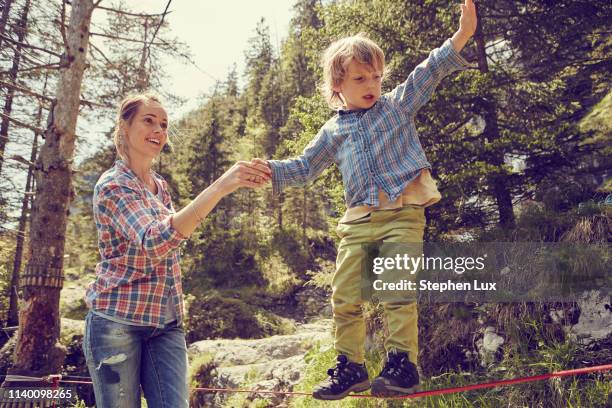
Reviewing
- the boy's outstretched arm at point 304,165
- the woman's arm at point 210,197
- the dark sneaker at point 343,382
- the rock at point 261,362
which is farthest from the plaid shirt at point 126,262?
the rock at point 261,362

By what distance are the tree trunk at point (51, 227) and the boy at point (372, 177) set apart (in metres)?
3.90

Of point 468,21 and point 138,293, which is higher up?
point 468,21

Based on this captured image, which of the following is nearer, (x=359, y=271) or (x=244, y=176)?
(x=244, y=176)

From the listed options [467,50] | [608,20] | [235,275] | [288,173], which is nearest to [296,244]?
[235,275]

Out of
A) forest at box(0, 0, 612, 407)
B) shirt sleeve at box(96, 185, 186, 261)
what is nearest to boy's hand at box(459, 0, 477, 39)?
shirt sleeve at box(96, 185, 186, 261)

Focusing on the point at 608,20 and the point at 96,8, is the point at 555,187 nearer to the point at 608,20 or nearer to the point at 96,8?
the point at 608,20

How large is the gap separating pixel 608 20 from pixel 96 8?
609 centimetres

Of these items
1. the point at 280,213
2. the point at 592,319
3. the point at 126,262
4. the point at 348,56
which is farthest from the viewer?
the point at 280,213

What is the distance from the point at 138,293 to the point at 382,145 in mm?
1399

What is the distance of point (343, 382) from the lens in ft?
7.79

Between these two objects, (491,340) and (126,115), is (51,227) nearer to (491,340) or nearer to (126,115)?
(126,115)

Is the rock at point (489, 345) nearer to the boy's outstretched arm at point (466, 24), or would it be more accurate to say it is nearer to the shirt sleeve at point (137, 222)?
the boy's outstretched arm at point (466, 24)

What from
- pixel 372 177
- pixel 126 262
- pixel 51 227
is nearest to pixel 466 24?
pixel 372 177

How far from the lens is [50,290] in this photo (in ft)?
17.4
